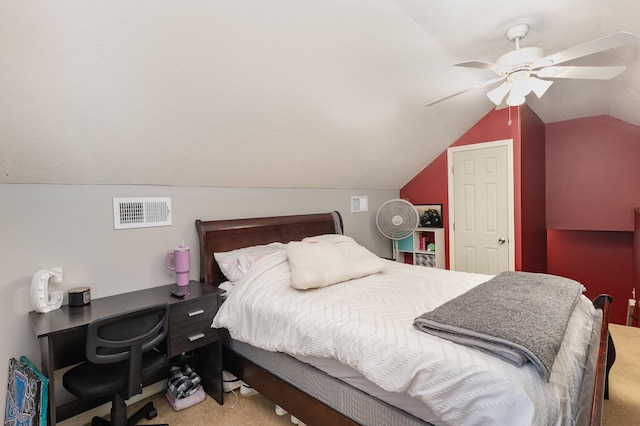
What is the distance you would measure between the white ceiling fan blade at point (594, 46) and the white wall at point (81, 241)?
2384 mm

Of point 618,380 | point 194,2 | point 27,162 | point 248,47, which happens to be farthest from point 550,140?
point 27,162

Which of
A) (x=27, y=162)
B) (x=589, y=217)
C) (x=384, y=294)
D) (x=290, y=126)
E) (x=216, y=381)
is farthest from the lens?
(x=589, y=217)

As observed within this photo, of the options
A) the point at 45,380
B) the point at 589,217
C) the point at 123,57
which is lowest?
the point at 45,380

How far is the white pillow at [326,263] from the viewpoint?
7.27 feet

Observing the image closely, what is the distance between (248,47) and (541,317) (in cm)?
199

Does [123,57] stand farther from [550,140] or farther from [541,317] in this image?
[550,140]

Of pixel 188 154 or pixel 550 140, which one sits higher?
pixel 550 140

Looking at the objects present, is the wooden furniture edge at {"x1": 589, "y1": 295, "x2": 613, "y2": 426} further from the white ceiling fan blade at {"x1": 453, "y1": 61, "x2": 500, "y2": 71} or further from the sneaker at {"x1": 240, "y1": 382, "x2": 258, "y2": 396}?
the sneaker at {"x1": 240, "y1": 382, "x2": 258, "y2": 396}

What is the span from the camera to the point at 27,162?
6.06 ft

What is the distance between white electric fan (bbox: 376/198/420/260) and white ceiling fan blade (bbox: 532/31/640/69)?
218 cm

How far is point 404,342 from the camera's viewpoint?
1448mm

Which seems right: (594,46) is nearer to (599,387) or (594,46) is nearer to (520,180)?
(599,387)

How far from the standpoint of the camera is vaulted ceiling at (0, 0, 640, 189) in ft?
4.95

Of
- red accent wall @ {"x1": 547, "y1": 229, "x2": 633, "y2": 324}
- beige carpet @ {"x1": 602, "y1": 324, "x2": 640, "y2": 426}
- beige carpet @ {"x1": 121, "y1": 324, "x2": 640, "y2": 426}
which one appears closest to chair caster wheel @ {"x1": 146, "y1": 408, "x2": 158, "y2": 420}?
beige carpet @ {"x1": 121, "y1": 324, "x2": 640, "y2": 426}
